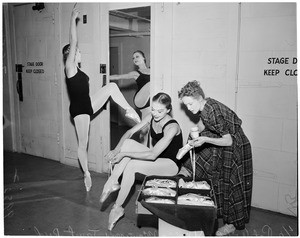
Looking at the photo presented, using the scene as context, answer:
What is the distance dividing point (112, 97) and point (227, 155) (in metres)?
1.26

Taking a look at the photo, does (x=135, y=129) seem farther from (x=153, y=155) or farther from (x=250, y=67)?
(x=250, y=67)

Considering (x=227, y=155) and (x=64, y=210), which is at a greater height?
(x=227, y=155)

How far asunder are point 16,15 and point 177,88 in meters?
1.96

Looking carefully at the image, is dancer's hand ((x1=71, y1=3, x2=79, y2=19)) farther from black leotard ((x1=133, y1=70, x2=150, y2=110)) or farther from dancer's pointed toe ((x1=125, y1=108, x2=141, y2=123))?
dancer's pointed toe ((x1=125, y1=108, x2=141, y2=123))

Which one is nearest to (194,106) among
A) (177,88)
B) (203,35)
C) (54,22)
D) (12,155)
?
(177,88)

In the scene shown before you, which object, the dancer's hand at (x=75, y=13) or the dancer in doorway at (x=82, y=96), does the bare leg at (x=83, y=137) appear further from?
the dancer's hand at (x=75, y=13)

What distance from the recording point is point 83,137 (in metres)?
3.19

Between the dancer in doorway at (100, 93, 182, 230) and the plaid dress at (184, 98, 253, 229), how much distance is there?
0.95 feet

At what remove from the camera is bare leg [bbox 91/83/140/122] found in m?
2.88

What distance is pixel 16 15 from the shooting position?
11.1 feet

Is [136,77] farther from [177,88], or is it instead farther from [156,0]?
[156,0]

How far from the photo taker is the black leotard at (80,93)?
3061 millimetres

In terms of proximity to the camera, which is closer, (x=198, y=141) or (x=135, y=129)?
(x=198, y=141)

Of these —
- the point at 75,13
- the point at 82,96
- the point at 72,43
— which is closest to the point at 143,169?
the point at 82,96
